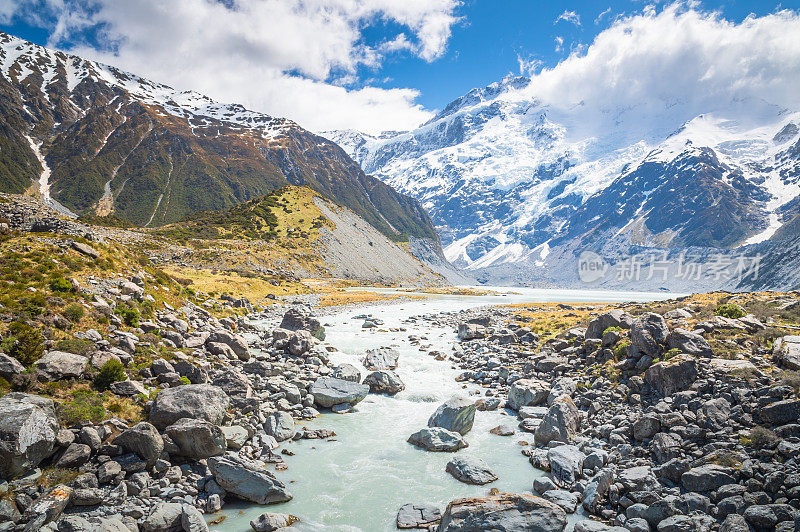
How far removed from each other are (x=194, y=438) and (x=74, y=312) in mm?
11032

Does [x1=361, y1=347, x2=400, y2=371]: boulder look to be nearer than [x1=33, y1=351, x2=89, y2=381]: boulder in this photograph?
No

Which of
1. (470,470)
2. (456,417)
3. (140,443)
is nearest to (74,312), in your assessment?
(140,443)

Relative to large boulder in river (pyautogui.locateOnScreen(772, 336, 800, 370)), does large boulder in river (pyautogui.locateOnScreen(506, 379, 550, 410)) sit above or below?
below

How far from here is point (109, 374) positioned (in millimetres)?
18156

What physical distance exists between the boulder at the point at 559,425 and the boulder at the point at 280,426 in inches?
524

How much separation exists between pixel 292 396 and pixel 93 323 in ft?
38.5

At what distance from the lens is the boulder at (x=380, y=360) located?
111 feet

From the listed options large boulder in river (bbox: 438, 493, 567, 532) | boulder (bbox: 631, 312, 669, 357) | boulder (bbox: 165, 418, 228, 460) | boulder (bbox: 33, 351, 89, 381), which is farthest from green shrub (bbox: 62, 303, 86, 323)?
boulder (bbox: 631, 312, 669, 357)

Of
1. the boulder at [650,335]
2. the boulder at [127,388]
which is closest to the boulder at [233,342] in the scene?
the boulder at [127,388]

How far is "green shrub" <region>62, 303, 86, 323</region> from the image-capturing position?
20719mm

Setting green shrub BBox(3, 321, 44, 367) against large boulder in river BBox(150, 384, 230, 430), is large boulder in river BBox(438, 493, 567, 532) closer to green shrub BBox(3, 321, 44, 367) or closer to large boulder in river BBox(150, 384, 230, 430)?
large boulder in river BBox(150, 384, 230, 430)

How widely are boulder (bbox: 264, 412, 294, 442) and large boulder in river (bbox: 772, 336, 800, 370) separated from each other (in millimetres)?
25298

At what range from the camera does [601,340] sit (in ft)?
98.9


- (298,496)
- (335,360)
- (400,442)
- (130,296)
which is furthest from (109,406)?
(335,360)
